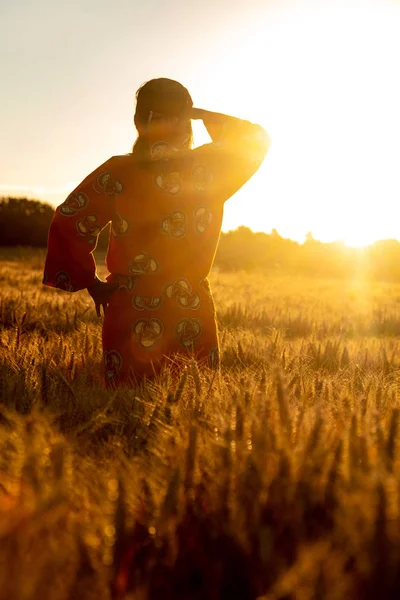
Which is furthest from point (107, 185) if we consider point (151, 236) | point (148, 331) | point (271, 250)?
point (271, 250)

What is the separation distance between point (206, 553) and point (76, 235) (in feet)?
5.79

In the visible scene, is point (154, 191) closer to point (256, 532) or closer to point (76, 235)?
point (76, 235)

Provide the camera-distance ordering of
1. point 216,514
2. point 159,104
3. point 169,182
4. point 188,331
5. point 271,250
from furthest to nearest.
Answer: point 271,250, point 188,331, point 169,182, point 159,104, point 216,514

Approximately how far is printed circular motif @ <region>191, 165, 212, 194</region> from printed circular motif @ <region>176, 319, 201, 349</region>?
564mm

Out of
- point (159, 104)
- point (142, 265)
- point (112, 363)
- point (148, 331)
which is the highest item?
point (159, 104)

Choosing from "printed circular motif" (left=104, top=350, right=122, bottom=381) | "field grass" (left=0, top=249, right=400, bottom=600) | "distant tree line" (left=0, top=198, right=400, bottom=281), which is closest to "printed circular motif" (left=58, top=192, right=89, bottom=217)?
"printed circular motif" (left=104, top=350, right=122, bottom=381)

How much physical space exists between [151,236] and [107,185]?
10.8 inches

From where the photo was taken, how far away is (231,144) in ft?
9.02

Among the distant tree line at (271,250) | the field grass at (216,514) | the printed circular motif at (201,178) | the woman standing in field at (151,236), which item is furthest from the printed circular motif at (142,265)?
the distant tree line at (271,250)

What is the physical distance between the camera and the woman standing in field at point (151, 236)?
8.06ft

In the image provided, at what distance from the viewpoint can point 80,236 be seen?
2.46 metres

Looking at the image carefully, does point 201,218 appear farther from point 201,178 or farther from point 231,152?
point 231,152

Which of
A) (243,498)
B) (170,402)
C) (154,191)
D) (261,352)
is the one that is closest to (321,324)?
(261,352)

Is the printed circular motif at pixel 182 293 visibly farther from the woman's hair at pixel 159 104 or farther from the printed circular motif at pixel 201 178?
the woman's hair at pixel 159 104
